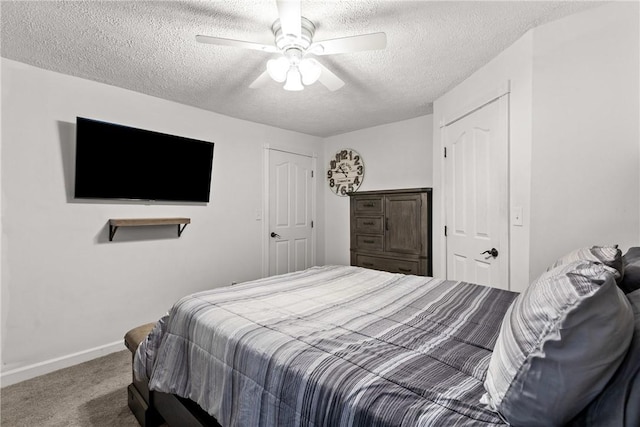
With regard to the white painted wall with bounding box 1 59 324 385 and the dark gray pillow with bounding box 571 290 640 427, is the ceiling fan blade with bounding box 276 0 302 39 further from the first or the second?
the white painted wall with bounding box 1 59 324 385

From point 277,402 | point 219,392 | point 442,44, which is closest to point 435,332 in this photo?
point 277,402

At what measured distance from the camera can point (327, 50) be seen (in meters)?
1.74

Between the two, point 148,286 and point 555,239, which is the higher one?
point 555,239

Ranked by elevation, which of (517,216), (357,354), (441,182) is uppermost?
(441,182)

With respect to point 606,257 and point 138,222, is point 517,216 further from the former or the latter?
point 138,222

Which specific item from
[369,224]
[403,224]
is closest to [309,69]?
[403,224]

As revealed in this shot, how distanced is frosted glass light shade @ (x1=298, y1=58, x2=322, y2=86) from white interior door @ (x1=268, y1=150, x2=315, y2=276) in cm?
216

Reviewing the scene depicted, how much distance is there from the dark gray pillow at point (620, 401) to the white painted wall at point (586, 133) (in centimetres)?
141

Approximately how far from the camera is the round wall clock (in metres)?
4.30

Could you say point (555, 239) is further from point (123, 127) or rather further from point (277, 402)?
point (123, 127)

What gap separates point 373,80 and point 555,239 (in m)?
1.82

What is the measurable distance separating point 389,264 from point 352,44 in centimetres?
247

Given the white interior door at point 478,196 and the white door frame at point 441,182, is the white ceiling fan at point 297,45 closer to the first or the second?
the white interior door at point 478,196

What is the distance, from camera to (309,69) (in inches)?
70.7
